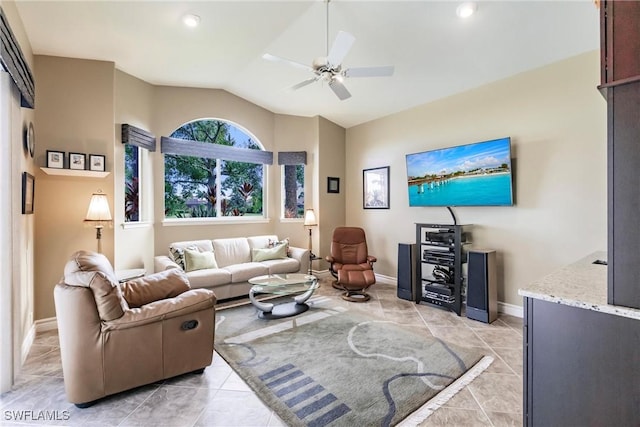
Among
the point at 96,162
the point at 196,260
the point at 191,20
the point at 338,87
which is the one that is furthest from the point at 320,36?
the point at 196,260

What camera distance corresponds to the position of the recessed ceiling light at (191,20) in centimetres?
292

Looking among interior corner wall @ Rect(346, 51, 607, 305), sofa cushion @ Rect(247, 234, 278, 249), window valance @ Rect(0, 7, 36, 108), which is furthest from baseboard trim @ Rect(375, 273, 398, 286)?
window valance @ Rect(0, 7, 36, 108)

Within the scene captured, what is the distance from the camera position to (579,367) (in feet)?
3.92

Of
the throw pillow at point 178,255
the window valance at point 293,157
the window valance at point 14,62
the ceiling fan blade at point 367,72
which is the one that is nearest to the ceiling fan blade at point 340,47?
the ceiling fan blade at point 367,72

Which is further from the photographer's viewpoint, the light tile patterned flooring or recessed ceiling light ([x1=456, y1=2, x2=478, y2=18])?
recessed ceiling light ([x1=456, y1=2, x2=478, y2=18])

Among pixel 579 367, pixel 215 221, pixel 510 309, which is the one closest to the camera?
pixel 579 367

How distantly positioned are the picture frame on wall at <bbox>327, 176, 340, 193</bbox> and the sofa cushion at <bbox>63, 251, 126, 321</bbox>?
4126 millimetres

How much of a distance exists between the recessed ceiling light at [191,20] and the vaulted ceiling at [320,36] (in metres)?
0.06

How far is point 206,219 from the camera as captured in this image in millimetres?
5031

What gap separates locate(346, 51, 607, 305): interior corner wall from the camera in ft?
10.1

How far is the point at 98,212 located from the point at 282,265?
2.47m

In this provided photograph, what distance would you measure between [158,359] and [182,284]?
0.69 meters

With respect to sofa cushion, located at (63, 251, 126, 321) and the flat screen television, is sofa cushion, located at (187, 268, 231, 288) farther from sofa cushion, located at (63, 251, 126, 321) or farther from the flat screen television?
the flat screen television

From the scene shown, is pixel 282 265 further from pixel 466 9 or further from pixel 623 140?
pixel 623 140
